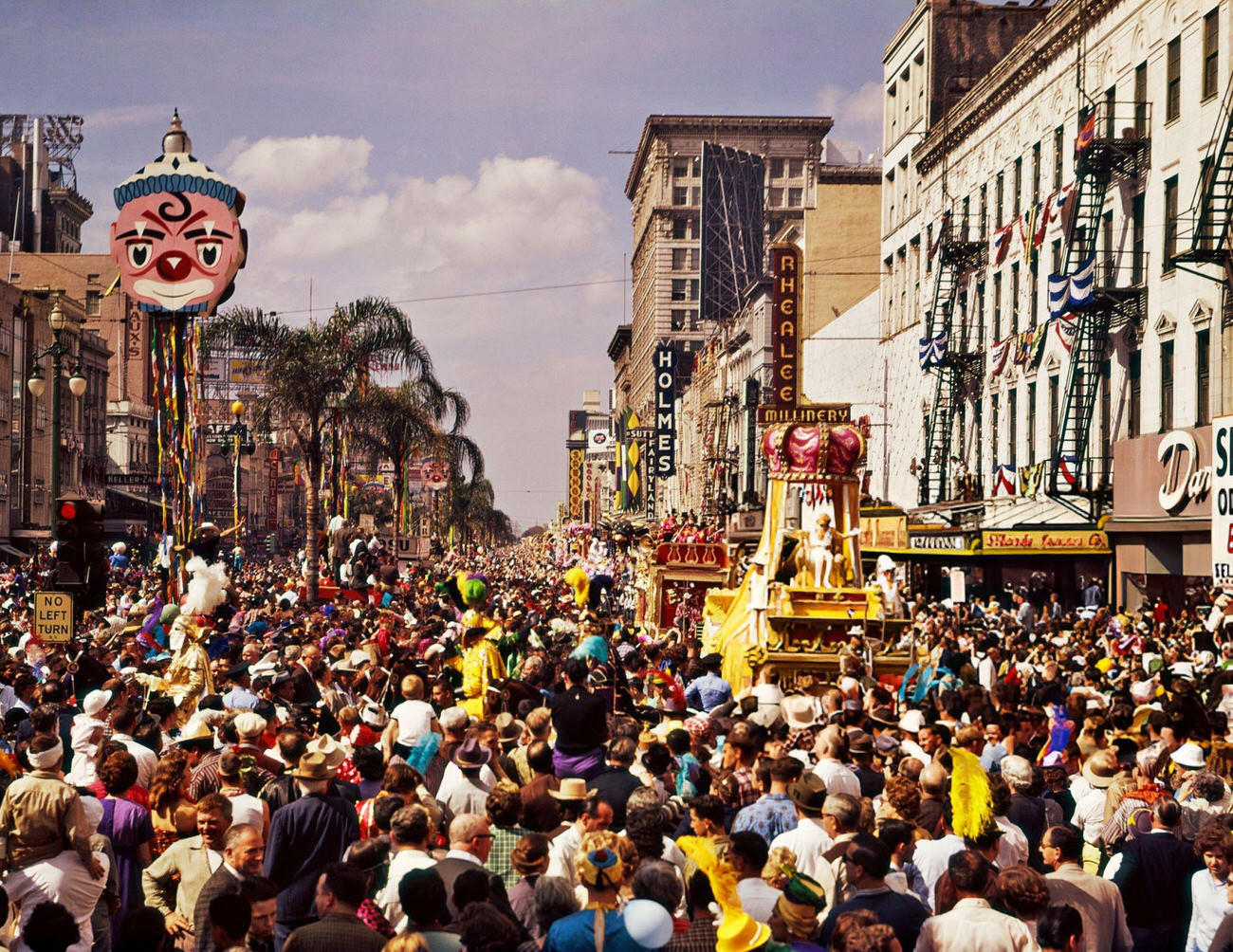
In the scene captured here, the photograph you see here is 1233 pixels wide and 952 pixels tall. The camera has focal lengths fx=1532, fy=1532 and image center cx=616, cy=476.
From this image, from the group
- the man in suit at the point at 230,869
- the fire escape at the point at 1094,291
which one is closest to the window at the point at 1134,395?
the fire escape at the point at 1094,291

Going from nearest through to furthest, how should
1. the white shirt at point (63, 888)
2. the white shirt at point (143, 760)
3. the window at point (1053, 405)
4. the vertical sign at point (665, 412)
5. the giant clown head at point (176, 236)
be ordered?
the white shirt at point (63, 888)
the white shirt at point (143, 760)
the giant clown head at point (176, 236)
the window at point (1053, 405)
the vertical sign at point (665, 412)

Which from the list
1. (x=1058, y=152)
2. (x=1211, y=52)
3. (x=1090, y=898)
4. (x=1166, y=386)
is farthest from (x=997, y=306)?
(x=1090, y=898)

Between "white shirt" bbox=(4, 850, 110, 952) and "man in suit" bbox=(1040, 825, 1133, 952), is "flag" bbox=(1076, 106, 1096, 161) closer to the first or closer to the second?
"man in suit" bbox=(1040, 825, 1133, 952)

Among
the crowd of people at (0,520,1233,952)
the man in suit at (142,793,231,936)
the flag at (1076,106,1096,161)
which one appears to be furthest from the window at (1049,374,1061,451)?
the man in suit at (142,793,231,936)

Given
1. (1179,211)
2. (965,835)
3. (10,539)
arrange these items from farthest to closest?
(10,539), (1179,211), (965,835)

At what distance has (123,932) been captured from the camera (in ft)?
19.6

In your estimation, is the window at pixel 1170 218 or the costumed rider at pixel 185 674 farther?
the window at pixel 1170 218

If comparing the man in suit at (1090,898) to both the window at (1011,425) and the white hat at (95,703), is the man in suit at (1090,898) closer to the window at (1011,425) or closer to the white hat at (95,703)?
the white hat at (95,703)

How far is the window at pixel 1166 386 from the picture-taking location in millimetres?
31266

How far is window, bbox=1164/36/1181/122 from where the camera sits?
3116 cm

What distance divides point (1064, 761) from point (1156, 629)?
1324cm

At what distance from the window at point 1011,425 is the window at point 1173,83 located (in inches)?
435

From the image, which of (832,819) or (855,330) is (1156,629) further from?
(855,330)

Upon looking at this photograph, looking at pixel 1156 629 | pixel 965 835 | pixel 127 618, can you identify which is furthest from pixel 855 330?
pixel 965 835
